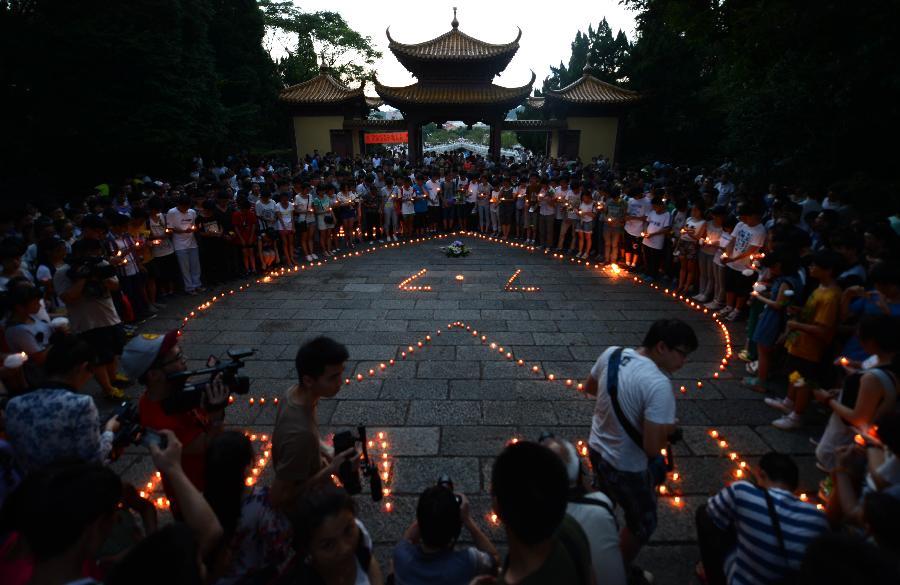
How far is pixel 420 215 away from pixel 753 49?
8830mm

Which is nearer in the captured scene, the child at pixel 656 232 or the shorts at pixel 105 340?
the shorts at pixel 105 340

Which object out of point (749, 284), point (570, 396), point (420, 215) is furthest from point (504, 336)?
point (420, 215)

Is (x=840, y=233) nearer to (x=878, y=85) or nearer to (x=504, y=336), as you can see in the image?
(x=504, y=336)

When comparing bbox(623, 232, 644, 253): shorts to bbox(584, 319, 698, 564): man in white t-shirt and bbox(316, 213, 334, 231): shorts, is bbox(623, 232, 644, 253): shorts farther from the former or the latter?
bbox(584, 319, 698, 564): man in white t-shirt

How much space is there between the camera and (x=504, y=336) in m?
7.17

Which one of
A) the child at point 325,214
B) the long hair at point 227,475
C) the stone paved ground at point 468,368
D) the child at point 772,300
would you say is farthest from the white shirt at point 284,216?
the long hair at point 227,475

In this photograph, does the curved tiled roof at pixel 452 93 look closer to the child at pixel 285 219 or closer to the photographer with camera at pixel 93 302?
the child at pixel 285 219

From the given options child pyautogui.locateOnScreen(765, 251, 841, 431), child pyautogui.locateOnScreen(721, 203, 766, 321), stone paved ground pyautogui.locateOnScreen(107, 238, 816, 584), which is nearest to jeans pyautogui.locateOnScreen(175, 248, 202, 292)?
stone paved ground pyautogui.locateOnScreen(107, 238, 816, 584)

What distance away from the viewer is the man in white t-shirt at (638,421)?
2.75 m

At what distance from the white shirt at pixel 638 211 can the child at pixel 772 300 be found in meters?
4.31

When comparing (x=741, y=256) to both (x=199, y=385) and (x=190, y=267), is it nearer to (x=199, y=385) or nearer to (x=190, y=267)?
(x=199, y=385)

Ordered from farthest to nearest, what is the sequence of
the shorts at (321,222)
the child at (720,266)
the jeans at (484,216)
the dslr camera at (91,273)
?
the jeans at (484,216)
the shorts at (321,222)
the child at (720,266)
the dslr camera at (91,273)

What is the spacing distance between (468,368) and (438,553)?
3.93 meters

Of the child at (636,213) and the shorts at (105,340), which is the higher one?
the child at (636,213)
